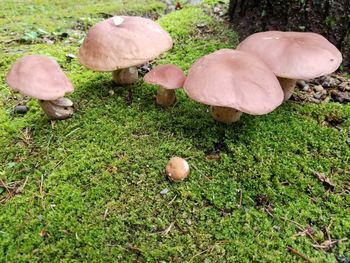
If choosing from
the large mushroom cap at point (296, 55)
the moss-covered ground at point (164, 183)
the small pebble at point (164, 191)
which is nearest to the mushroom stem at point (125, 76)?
the moss-covered ground at point (164, 183)

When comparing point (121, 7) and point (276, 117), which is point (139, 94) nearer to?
point (276, 117)

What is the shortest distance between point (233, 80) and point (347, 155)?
3.63 ft

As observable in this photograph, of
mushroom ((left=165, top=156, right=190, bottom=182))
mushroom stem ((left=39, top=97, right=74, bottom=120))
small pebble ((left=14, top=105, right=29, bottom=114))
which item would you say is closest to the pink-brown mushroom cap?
mushroom ((left=165, top=156, right=190, bottom=182))

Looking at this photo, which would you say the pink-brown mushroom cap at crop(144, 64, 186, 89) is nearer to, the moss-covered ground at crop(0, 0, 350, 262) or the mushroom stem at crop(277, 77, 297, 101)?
the moss-covered ground at crop(0, 0, 350, 262)

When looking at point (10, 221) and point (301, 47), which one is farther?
point (301, 47)

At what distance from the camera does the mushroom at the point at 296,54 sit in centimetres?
247

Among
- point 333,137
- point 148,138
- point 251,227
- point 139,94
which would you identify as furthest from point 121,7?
point 251,227

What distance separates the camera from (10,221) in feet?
7.37

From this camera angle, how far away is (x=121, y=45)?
2.66 meters

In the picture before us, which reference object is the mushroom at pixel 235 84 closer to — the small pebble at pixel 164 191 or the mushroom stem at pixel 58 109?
the small pebble at pixel 164 191

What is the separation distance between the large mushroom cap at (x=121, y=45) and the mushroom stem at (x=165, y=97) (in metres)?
0.36

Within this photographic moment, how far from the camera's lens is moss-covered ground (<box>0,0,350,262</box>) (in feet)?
6.98

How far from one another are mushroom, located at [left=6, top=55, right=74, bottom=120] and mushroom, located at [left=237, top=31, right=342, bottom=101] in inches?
58.6

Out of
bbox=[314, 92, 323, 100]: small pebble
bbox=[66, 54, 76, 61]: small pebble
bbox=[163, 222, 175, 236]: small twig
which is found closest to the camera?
bbox=[163, 222, 175, 236]: small twig
